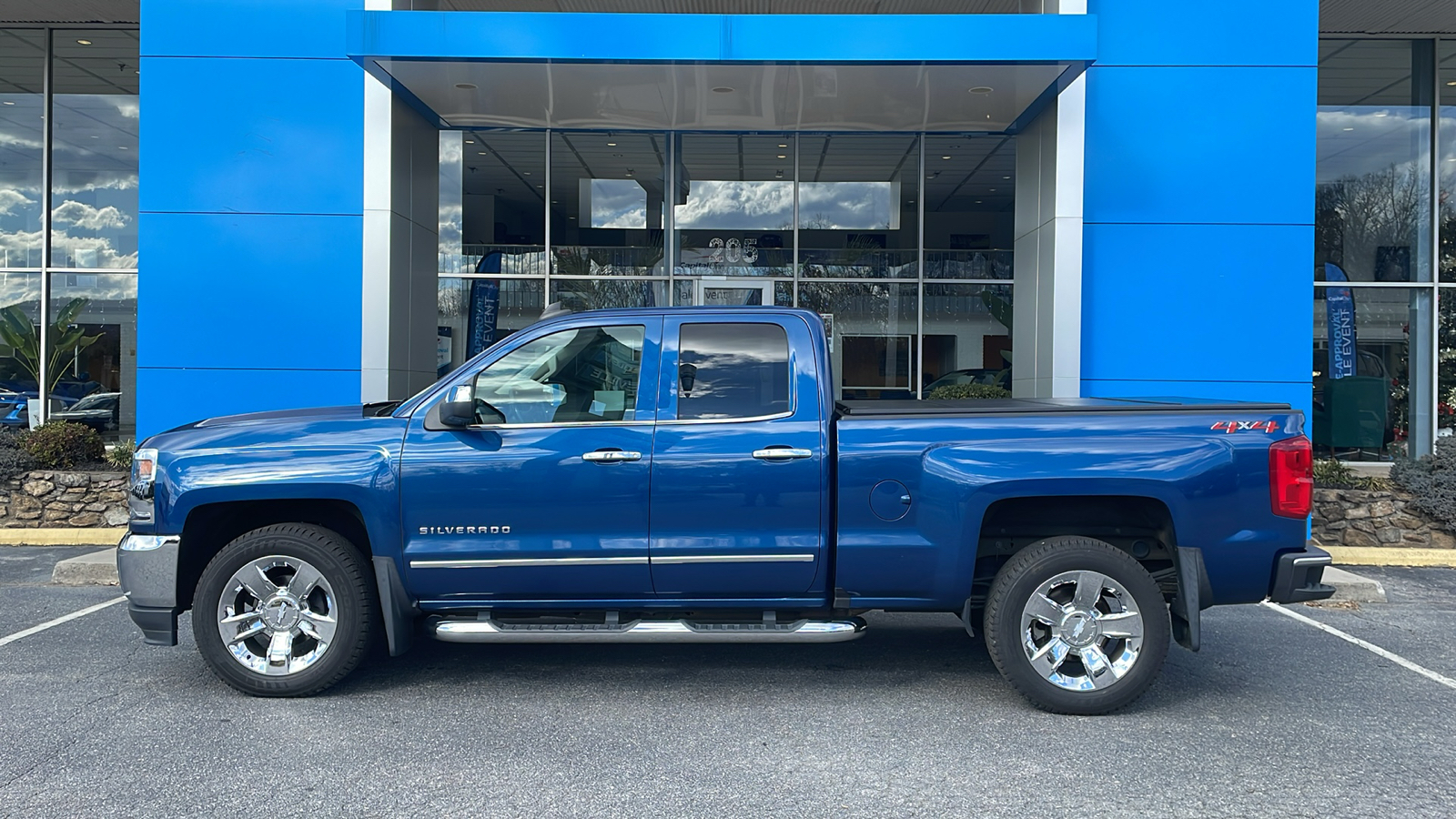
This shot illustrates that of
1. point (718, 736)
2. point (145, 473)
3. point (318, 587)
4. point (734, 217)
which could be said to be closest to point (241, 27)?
point (734, 217)

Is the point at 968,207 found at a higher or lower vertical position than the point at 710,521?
higher

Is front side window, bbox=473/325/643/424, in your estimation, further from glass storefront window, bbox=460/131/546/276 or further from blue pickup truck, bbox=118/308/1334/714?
glass storefront window, bbox=460/131/546/276

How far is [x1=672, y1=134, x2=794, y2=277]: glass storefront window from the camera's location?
46.8 feet

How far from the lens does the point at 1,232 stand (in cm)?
1608

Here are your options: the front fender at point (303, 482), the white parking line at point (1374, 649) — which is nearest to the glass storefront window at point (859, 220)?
the white parking line at point (1374, 649)

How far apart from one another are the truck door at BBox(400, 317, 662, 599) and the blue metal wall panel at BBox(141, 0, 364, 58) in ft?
24.1

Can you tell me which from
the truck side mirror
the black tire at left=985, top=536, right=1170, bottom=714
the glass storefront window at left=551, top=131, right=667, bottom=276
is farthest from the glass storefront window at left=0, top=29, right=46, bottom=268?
the black tire at left=985, top=536, right=1170, bottom=714

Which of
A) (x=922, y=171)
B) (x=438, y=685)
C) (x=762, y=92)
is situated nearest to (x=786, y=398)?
(x=438, y=685)

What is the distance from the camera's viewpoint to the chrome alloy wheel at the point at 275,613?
511cm

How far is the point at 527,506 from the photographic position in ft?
16.6

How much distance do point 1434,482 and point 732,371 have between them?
802 cm

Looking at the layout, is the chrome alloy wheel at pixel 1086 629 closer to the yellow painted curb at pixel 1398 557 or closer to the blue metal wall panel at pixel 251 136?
the yellow painted curb at pixel 1398 557

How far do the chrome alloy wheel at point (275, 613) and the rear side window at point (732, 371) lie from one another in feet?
6.56

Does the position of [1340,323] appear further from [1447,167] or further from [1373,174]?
[1447,167]
